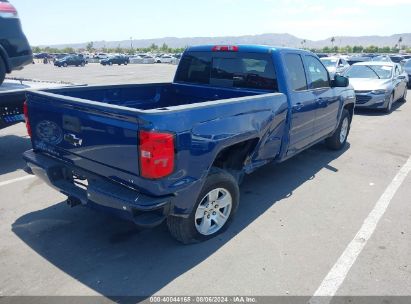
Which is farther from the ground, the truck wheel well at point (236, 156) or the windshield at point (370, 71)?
the windshield at point (370, 71)

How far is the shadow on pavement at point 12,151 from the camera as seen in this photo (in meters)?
5.82

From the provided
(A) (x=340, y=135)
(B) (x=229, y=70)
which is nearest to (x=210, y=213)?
(B) (x=229, y=70)

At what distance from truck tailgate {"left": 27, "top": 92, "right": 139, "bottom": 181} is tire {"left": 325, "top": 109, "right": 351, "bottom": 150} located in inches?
198

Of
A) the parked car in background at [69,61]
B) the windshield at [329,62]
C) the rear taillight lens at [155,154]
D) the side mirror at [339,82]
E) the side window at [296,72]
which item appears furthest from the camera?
the parked car in background at [69,61]

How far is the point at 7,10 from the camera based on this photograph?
6.56 metres

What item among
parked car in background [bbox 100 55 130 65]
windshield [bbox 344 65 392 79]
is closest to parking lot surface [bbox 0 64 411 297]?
windshield [bbox 344 65 392 79]

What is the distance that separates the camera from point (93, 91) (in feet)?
14.5

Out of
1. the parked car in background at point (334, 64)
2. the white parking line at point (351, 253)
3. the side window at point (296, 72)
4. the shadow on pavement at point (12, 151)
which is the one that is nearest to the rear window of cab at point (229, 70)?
the side window at point (296, 72)

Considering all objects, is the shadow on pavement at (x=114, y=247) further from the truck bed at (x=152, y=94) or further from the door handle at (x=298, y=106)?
the truck bed at (x=152, y=94)

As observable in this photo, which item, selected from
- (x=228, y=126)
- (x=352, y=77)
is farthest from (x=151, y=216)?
(x=352, y=77)

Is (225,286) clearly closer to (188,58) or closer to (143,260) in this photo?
(143,260)

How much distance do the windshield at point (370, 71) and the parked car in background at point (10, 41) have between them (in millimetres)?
10433

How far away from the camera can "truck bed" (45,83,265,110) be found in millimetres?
4449

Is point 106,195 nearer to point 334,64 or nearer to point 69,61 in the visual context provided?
point 334,64
